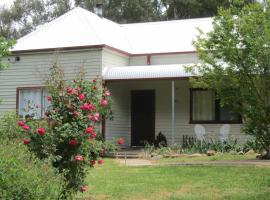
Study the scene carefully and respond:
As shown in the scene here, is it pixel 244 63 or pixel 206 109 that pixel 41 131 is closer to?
pixel 244 63

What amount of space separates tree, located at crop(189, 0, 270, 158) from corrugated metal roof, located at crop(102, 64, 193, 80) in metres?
3.65

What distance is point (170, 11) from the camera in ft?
134

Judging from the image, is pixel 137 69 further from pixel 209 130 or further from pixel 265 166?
pixel 265 166

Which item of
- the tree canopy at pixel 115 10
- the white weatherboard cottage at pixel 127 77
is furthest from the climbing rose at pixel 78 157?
the tree canopy at pixel 115 10

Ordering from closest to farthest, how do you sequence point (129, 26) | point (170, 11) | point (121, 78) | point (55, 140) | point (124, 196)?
point (55, 140), point (124, 196), point (121, 78), point (129, 26), point (170, 11)

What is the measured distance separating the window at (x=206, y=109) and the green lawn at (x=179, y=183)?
666cm

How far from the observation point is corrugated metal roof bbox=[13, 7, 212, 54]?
1933cm

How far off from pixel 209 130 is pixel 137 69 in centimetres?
342

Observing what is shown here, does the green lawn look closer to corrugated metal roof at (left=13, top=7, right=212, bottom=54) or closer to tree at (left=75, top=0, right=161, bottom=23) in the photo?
corrugated metal roof at (left=13, top=7, right=212, bottom=54)

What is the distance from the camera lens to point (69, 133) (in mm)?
6965

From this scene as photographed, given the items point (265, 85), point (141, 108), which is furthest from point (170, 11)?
point (265, 85)

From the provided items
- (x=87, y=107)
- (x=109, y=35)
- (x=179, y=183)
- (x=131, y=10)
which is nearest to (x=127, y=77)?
(x=109, y=35)

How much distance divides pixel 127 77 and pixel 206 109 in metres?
3.22

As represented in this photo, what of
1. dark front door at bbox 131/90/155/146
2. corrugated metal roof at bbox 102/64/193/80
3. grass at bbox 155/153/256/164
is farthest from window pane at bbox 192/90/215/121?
grass at bbox 155/153/256/164
